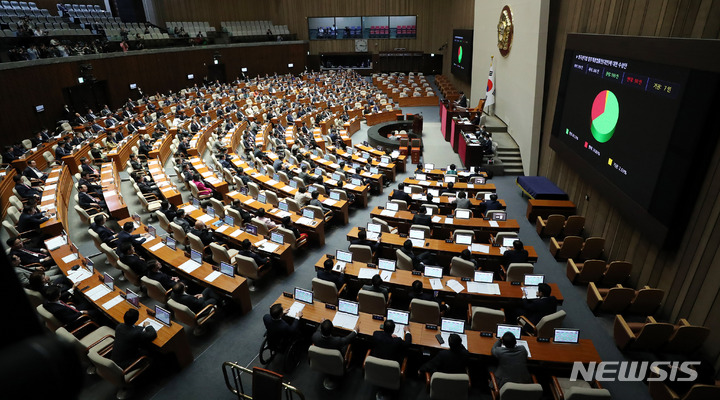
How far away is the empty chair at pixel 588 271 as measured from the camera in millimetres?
7973

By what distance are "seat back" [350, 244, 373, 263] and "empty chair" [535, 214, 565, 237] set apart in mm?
4953

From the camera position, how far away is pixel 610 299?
719cm

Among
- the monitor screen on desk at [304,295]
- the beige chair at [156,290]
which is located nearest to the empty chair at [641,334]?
the monitor screen on desk at [304,295]

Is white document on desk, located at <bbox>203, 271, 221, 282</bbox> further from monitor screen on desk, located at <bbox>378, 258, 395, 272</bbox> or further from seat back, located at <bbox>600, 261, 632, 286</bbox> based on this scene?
seat back, located at <bbox>600, 261, 632, 286</bbox>

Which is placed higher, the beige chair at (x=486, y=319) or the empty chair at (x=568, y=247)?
the beige chair at (x=486, y=319)

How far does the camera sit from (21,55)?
1667cm

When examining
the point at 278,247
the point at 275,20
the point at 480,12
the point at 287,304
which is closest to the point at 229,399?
the point at 287,304

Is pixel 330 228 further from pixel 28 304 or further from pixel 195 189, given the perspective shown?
pixel 28 304

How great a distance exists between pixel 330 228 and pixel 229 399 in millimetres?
5792

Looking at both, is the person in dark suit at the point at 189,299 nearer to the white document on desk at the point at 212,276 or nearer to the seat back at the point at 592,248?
the white document on desk at the point at 212,276

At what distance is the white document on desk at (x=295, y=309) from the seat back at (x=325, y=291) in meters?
0.53

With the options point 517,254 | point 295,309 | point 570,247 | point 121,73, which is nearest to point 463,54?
point 570,247

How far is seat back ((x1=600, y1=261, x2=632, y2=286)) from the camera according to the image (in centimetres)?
782

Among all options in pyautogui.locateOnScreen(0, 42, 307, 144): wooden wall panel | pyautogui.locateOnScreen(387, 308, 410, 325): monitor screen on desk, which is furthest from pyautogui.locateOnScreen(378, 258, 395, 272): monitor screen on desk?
pyautogui.locateOnScreen(0, 42, 307, 144): wooden wall panel
